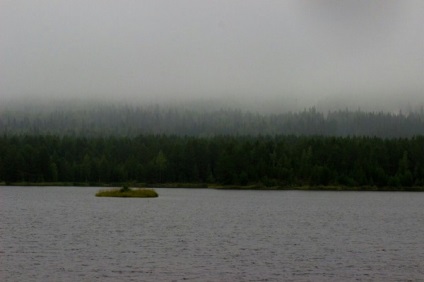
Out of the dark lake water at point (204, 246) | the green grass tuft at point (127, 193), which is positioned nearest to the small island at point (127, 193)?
the green grass tuft at point (127, 193)

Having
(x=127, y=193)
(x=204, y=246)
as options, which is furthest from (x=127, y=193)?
(x=204, y=246)

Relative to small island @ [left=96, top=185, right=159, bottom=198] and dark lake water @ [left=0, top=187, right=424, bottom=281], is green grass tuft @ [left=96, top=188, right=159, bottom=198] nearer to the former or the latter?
small island @ [left=96, top=185, right=159, bottom=198]

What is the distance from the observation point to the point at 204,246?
69.7m

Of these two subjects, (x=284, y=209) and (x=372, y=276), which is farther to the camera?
(x=284, y=209)

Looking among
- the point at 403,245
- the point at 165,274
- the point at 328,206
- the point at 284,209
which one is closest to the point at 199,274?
the point at 165,274

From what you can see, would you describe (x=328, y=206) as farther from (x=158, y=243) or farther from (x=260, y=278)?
(x=260, y=278)

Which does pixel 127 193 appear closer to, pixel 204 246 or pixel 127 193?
pixel 127 193

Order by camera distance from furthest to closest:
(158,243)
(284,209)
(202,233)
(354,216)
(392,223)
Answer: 1. (284,209)
2. (354,216)
3. (392,223)
4. (202,233)
5. (158,243)

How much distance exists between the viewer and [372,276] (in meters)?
54.3

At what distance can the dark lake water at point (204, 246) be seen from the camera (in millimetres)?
53781

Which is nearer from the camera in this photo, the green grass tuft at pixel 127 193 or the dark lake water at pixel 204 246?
the dark lake water at pixel 204 246

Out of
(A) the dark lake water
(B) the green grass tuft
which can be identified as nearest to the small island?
(B) the green grass tuft

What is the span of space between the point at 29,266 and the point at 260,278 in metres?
19.4

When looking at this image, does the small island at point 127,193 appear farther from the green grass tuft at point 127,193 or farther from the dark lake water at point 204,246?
the dark lake water at point 204,246
